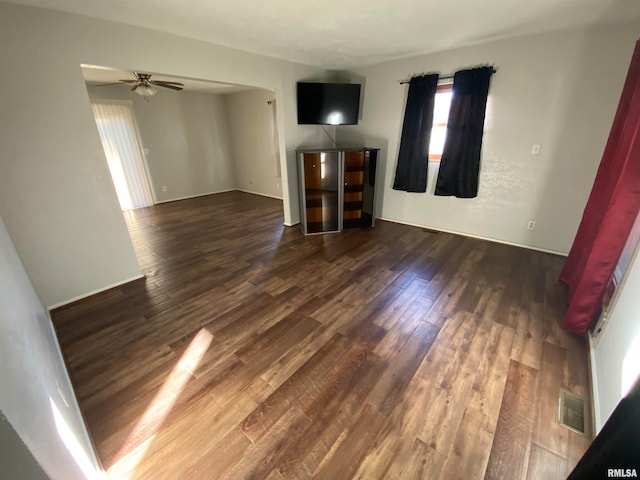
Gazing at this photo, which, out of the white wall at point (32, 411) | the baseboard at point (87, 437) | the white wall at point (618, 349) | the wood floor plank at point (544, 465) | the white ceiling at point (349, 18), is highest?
the white ceiling at point (349, 18)

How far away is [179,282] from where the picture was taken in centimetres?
272

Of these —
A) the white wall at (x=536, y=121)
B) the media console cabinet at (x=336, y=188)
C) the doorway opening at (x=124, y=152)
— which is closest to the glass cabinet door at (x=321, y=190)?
the media console cabinet at (x=336, y=188)

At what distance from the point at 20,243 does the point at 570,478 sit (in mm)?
3576

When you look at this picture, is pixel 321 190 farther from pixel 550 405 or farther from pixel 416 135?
pixel 550 405

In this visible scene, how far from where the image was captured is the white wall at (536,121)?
2560 millimetres

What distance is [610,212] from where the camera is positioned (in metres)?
1.66

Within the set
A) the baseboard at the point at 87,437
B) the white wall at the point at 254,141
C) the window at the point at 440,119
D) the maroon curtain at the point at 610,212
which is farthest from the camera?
the white wall at the point at 254,141

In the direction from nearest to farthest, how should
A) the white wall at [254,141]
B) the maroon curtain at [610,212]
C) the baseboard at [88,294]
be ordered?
the maroon curtain at [610,212] < the baseboard at [88,294] < the white wall at [254,141]

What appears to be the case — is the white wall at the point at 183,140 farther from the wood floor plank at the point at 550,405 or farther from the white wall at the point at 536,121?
the wood floor plank at the point at 550,405

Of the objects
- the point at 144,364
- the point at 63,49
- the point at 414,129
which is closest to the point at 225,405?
the point at 144,364

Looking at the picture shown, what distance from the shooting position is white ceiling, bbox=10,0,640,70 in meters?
1.97

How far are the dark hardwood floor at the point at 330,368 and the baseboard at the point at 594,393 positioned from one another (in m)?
0.05

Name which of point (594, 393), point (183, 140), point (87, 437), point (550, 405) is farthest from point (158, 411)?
point (183, 140)

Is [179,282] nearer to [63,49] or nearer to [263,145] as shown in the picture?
[63,49]
